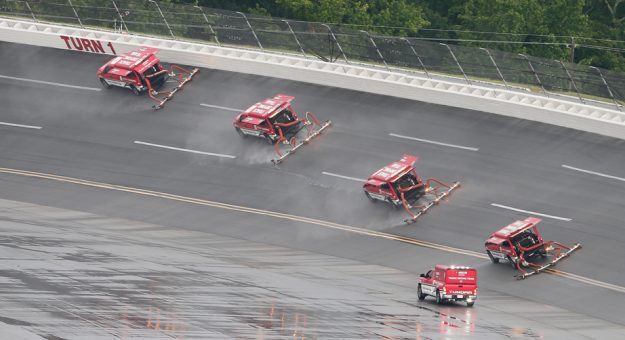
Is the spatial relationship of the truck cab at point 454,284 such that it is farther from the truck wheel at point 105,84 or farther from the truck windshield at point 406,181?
the truck wheel at point 105,84

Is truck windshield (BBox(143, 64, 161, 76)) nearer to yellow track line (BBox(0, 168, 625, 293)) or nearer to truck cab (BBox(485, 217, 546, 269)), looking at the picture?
yellow track line (BBox(0, 168, 625, 293))

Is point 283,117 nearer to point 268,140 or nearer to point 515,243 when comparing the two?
point 268,140

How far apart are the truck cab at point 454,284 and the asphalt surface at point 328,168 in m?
2.73

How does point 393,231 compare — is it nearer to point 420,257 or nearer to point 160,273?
point 420,257

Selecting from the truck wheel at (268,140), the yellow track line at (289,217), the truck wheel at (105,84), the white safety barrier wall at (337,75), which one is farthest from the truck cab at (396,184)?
the truck wheel at (105,84)

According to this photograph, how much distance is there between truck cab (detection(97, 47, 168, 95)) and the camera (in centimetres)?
6022

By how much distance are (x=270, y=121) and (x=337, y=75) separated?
611 centimetres

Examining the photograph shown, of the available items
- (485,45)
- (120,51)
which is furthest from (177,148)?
(485,45)

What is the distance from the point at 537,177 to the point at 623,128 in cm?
501

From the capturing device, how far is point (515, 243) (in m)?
46.7

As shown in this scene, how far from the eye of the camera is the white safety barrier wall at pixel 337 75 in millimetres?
56688

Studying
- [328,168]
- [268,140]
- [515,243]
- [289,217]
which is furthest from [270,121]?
[515,243]

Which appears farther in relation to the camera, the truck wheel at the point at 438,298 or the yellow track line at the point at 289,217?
the yellow track line at the point at 289,217

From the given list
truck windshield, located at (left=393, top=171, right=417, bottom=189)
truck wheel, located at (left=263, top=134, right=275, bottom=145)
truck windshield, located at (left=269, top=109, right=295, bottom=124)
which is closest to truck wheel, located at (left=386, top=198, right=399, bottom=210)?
truck windshield, located at (left=393, top=171, right=417, bottom=189)
